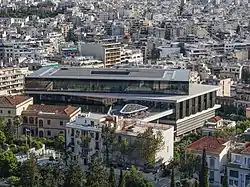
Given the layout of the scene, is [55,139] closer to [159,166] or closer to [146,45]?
[159,166]

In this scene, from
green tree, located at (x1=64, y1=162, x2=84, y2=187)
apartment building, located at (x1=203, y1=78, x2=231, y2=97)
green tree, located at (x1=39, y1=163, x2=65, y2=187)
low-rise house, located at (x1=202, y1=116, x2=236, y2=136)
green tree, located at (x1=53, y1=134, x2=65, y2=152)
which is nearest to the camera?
green tree, located at (x1=64, y1=162, x2=84, y2=187)

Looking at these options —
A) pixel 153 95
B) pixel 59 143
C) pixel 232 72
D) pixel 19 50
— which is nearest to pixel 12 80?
pixel 153 95

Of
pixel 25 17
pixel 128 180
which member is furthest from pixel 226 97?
pixel 25 17

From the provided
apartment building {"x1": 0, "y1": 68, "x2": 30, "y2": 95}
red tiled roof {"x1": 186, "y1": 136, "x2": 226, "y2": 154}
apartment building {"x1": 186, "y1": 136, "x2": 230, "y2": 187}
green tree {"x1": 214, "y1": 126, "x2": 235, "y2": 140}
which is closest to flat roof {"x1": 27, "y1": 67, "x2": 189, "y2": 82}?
apartment building {"x1": 0, "y1": 68, "x2": 30, "y2": 95}

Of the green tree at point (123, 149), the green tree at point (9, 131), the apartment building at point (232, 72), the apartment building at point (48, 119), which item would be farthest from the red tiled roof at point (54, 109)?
the apartment building at point (232, 72)

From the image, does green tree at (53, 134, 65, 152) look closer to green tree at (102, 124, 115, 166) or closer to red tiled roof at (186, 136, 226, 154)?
green tree at (102, 124, 115, 166)

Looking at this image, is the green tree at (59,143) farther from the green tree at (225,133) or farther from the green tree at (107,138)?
the green tree at (225,133)
